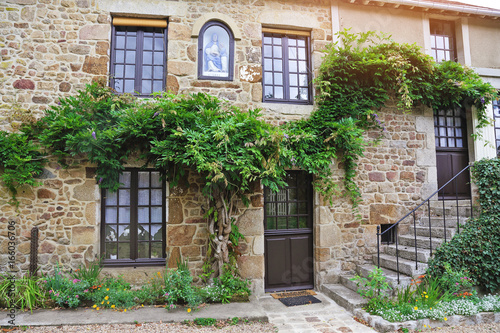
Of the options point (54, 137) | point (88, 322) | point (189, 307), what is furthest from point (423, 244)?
point (54, 137)

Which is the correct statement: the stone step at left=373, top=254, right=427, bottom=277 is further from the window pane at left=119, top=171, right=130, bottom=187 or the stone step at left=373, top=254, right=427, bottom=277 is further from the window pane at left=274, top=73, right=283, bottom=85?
the window pane at left=119, top=171, right=130, bottom=187

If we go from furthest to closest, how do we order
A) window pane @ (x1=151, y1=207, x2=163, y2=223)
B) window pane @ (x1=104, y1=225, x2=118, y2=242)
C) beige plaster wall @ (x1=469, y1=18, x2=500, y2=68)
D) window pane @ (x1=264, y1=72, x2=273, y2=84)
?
beige plaster wall @ (x1=469, y1=18, x2=500, y2=68), window pane @ (x1=264, y1=72, x2=273, y2=84), window pane @ (x1=151, y1=207, x2=163, y2=223), window pane @ (x1=104, y1=225, x2=118, y2=242)

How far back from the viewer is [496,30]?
678 centimetres

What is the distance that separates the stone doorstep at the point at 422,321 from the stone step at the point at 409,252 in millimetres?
931

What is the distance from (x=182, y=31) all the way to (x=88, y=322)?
4739 mm

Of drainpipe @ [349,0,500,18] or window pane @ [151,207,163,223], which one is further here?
drainpipe @ [349,0,500,18]

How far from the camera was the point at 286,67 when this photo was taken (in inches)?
240

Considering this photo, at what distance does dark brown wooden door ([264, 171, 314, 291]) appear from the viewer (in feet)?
19.2

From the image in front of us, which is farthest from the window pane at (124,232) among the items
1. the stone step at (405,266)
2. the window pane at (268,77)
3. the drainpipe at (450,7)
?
the drainpipe at (450,7)

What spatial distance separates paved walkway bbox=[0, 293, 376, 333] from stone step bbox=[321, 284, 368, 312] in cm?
14

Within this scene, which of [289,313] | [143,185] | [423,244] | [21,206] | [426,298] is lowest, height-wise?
[289,313]

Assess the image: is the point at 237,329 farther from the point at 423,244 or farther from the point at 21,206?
the point at 21,206

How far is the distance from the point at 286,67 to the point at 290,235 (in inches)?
126

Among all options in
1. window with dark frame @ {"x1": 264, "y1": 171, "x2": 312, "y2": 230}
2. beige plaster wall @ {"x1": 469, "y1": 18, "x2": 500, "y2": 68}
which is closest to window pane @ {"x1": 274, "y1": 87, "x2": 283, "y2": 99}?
window with dark frame @ {"x1": 264, "y1": 171, "x2": 312, "y2": 230}
